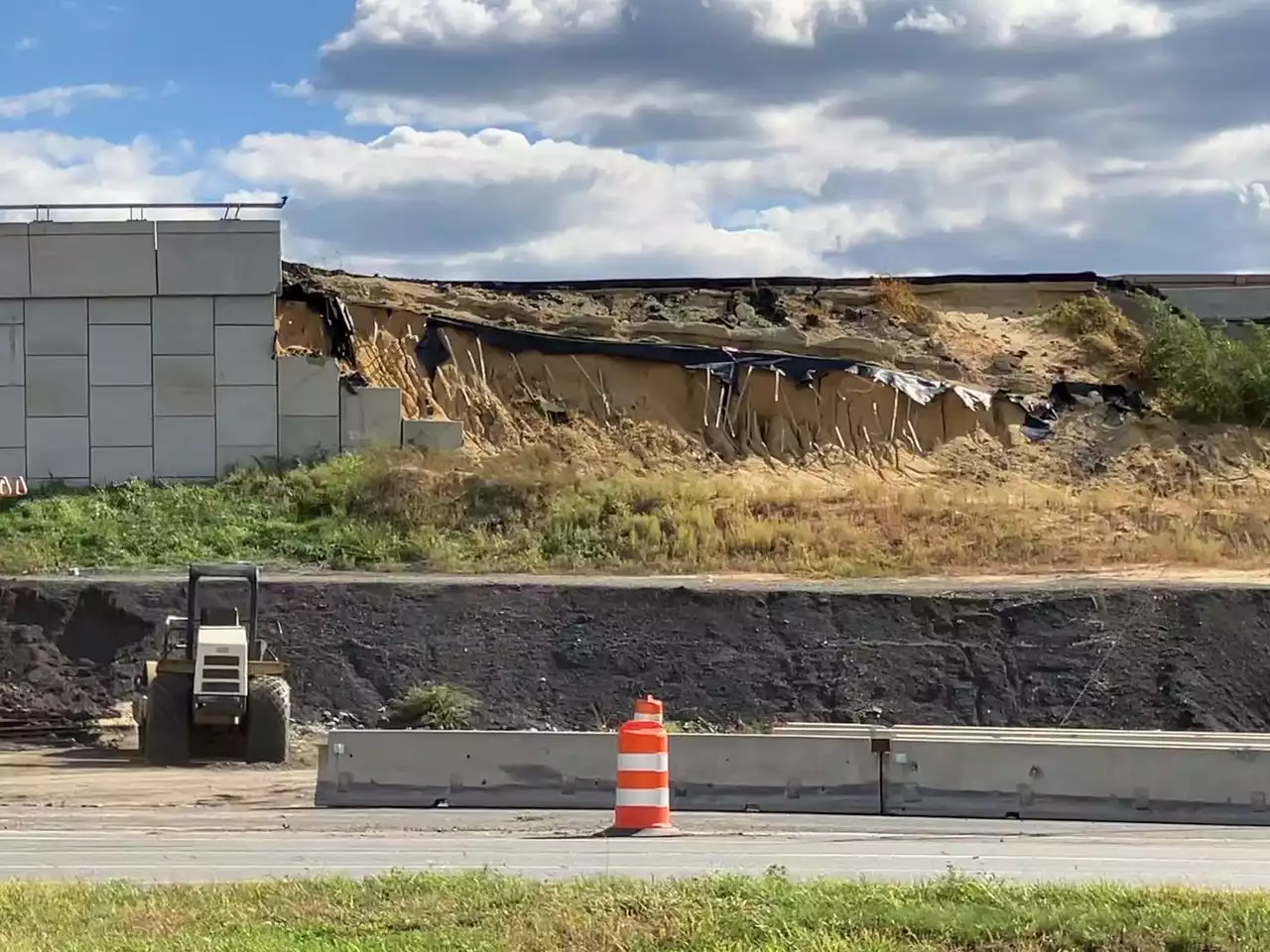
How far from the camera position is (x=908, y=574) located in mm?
28484

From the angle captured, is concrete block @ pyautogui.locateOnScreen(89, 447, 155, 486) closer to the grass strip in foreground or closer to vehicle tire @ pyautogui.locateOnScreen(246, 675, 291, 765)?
vehicle tire @ pyautogui.locateOnScreen(246, 675, 291, 765)

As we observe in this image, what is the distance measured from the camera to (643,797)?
1318cm

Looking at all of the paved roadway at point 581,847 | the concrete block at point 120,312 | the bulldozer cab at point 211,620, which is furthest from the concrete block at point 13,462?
the paved roadway at point 581,847

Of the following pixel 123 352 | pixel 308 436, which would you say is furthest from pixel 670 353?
pixel 123 352

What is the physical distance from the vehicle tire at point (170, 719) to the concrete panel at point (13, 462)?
1463 cm

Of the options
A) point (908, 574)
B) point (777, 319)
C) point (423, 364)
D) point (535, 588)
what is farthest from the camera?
point (777, 319)

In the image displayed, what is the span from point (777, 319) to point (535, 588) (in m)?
15.4

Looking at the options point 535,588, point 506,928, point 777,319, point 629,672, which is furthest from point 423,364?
point 506,928

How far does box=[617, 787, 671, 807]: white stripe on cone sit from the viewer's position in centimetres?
1316

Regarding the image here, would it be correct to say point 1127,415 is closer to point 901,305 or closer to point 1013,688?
point 901,305

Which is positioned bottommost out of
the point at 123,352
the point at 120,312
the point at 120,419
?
the point at 120,419

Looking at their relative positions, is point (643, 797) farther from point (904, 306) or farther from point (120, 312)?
point (904, 306)

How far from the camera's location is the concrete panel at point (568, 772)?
1527 centimetres

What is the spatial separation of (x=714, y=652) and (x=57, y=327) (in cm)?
1532
